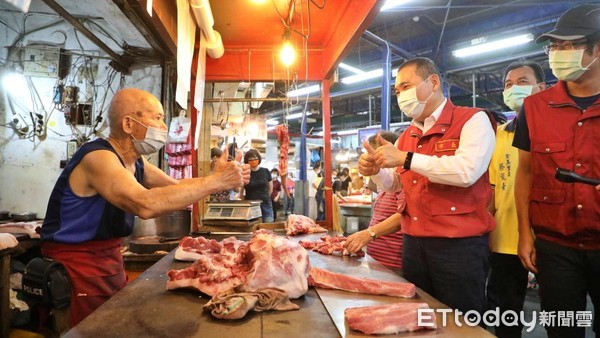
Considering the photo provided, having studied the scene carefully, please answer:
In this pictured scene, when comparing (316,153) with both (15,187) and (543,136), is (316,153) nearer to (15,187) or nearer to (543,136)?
(15,187)

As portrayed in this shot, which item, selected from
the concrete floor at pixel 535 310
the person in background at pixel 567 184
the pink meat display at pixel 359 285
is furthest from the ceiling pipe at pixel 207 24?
the concrete floor at pixel 535 310

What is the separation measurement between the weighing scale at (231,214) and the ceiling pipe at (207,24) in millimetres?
2071

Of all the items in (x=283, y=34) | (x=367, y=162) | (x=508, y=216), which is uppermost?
(x=283, y=34)

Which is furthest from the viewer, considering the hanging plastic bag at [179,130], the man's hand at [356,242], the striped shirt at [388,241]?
the hanging plastic bag at [179,130]

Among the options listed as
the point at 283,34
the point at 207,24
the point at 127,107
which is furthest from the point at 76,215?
the point at 283,34

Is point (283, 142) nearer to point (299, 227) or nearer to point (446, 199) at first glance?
point (299, 227)

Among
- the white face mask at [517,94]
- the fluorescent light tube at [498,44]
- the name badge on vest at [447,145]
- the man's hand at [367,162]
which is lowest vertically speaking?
the man's hand at [367,162]

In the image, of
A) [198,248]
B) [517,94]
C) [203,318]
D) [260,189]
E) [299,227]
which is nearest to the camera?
[203,318]

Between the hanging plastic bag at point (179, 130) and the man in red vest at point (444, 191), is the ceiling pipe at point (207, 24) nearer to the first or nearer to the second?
the hanging plastic bag at point (179, 130)

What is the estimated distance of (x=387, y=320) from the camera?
153 centimetres

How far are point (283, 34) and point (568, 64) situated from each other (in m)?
3.43

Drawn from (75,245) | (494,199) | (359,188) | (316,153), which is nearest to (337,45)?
(494,199)

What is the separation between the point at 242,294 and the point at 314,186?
37.9 ft

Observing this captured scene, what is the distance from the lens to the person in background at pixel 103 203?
229cm
